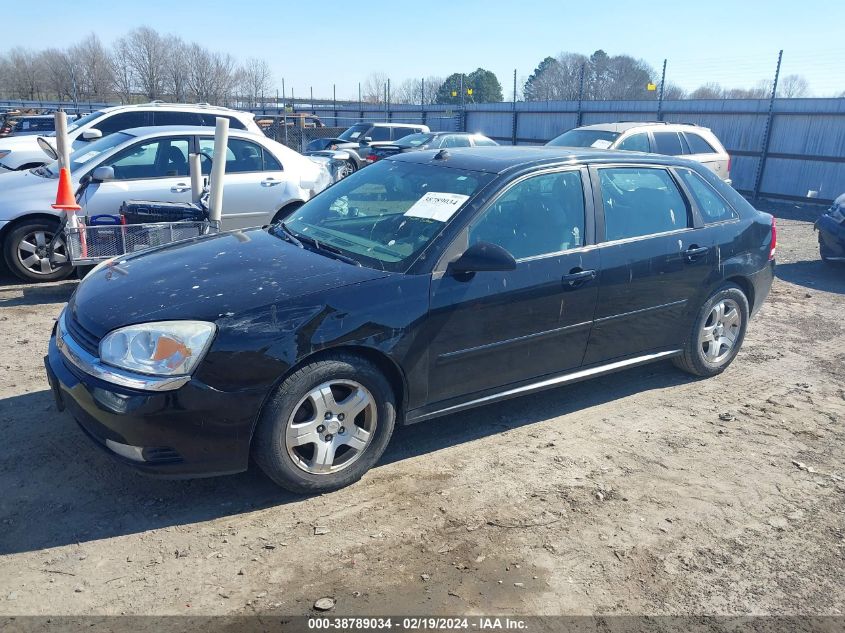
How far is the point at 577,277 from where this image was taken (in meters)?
4.24

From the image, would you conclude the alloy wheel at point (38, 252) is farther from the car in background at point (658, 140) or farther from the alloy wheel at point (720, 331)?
the car in background at point (658, 140)

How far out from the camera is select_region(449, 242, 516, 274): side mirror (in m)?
3.64

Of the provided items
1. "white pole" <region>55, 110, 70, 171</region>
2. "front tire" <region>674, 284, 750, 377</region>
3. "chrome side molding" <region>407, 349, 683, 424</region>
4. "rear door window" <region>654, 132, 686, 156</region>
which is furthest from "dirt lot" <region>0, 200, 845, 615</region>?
"rear door window" <region>654, 132, 686, 156</region>

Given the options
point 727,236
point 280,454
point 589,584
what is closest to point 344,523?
point 280,454

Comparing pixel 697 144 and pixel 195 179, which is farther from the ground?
pixel 697 144

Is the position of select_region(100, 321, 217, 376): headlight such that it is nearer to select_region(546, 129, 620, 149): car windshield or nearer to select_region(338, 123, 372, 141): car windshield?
select_region(546, 129, 620, 149): car windshield

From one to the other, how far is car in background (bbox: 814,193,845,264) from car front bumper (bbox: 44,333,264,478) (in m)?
8.69

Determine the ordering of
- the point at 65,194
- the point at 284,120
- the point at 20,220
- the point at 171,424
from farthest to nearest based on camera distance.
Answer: the point at 284,120
the point at 20,220
the point at 65,194
the point at 171,424

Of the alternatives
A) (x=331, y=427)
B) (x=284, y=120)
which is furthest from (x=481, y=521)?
(x=284, y=120)

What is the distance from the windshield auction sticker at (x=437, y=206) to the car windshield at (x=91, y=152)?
492 centimetres

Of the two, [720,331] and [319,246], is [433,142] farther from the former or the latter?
[319,246]

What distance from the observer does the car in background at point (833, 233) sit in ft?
29.5

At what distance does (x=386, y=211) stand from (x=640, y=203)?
1.83 meters

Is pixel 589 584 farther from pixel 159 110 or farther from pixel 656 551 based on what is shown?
pixel 159 110
